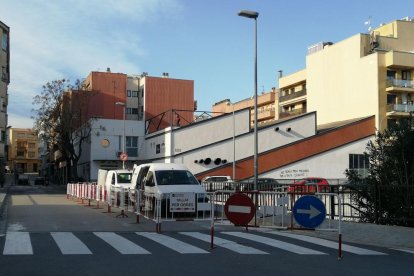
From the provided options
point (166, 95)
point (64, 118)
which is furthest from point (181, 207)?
point (166, 95)

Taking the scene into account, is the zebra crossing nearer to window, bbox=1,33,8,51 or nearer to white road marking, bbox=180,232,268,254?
white road marking, bbox=180,232,268,254

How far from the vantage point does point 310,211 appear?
10.6m

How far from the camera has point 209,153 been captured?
156 ft

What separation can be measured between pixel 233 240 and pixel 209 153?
35.3 meters

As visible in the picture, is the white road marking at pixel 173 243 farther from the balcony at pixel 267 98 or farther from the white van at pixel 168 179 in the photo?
the balcony at pixel 267 98

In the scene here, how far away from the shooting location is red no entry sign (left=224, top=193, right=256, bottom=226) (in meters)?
11.3

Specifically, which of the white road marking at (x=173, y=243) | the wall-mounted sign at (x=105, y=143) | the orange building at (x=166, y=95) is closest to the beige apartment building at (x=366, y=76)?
the orange building at (x=166, y=95)

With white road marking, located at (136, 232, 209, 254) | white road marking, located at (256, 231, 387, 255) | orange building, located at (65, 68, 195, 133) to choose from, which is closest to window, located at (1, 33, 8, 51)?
orange building, located at (65, 68, 195, 133)

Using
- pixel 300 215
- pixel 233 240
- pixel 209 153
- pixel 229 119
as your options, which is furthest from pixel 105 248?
pixel 229 119

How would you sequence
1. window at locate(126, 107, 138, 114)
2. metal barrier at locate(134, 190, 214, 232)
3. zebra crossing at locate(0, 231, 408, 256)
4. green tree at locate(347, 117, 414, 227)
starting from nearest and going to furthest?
zebra crossing at locate(0, 231, 408, 256), metal barrier at locate(134, 190, 214, 232), green tree at locate(347, 117, 414, 227), window at locate(126, 107, 138, 114)

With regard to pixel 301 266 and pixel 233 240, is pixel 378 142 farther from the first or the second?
pixel 301 266

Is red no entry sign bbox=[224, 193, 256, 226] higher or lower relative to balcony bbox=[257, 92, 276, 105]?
lower

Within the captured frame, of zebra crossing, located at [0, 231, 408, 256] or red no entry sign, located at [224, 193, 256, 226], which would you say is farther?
red no entry sign, located at [224, 193, 256, 226]

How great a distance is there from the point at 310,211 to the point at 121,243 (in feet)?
14.1
